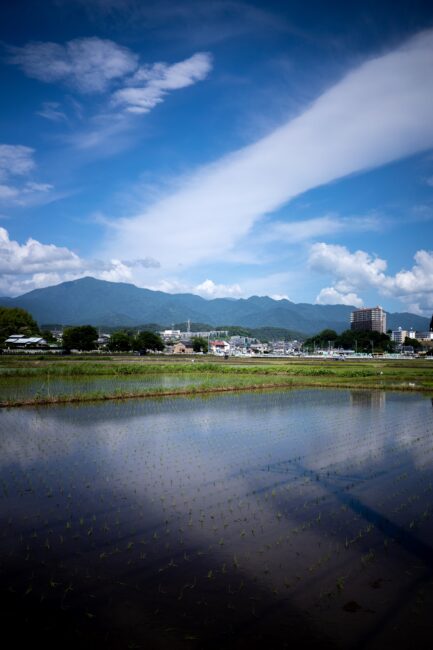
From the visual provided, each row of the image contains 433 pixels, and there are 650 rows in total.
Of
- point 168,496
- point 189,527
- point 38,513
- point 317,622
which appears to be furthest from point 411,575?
point 38,513

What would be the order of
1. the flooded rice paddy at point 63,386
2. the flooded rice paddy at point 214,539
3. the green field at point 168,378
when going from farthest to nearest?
the green field at point 168,378, the flooded rice paddy at point 63,386, the flooded rice paddy at point 214,539

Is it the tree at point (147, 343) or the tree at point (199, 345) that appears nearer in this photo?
the tree at point (147, 343)

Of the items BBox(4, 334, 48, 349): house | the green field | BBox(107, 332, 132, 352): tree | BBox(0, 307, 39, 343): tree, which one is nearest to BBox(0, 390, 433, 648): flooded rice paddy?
the green field

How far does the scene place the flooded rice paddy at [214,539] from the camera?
477 cm

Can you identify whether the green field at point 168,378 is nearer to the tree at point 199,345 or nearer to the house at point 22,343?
the house at point 22,343

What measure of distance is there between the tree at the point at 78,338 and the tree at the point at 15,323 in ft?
44.2

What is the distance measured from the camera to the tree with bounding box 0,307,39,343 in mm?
81812

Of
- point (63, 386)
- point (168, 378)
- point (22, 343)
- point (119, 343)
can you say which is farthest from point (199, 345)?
point (63, 386)

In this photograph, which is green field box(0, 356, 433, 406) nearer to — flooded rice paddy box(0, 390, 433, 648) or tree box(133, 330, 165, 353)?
flooded rice paddy box(0, 390, 433, 648)

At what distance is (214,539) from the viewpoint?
6785 mm

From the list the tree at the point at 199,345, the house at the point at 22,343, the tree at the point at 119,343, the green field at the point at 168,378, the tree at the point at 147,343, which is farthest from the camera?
the tree at the point at 199,345

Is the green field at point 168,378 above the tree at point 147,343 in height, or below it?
below

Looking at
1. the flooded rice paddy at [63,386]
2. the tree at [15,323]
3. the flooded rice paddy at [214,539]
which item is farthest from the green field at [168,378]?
the tree at [15,323]

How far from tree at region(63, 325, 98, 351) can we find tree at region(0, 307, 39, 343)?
530 inches
